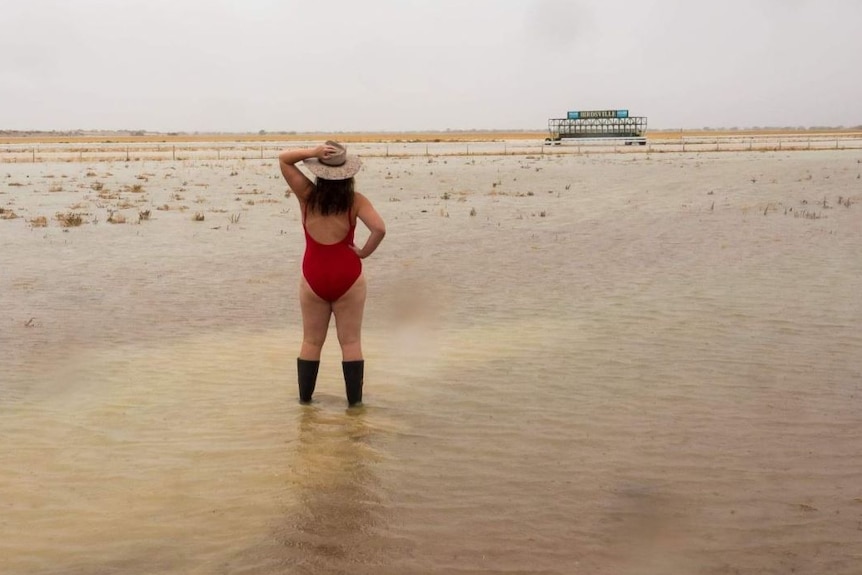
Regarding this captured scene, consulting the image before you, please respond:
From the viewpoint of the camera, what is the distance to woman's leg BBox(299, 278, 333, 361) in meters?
6.21

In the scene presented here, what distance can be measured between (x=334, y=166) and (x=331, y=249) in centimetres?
58

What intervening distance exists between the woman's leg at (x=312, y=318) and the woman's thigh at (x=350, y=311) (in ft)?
0.31

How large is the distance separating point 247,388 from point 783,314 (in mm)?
5690

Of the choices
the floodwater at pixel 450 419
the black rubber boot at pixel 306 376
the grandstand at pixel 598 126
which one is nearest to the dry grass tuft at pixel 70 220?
the floodwater at pixel 450 419

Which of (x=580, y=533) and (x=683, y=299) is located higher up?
(x=683, y=299)

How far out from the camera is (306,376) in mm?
6367

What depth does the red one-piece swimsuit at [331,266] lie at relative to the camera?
604cm

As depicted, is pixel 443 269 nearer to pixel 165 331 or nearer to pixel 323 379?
pixel 165 331

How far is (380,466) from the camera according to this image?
517 cm

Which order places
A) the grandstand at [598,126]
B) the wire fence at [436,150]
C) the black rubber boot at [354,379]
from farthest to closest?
the grandstand at [598,126]
the wire fence at [436,150]
the black rubber boot at [354,379]

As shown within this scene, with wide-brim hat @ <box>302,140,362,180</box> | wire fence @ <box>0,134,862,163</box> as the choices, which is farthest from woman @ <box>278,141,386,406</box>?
wire fence @ <box>0,134,862,163</box>

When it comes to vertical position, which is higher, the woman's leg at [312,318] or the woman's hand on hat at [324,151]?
the woman's hand on hat at [324,151]

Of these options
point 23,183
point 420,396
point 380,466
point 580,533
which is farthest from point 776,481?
point 23,183

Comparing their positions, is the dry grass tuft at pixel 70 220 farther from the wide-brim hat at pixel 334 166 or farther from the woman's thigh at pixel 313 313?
the wide-brim hat at pixel 334 166
